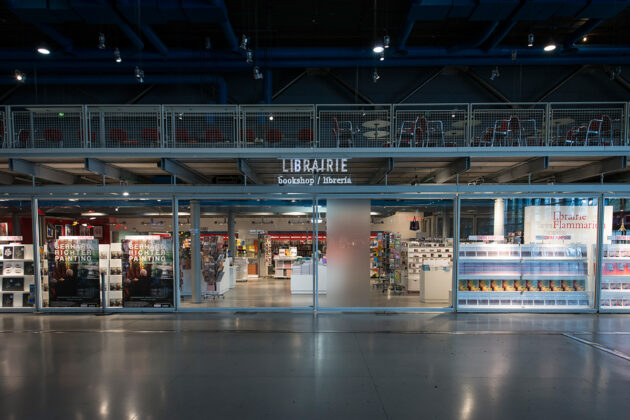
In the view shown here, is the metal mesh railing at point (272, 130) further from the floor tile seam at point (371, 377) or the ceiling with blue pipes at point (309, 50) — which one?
the floor tile seam at point (371, 377)

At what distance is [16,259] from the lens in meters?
8.40

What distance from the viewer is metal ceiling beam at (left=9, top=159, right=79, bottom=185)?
25.1 ft

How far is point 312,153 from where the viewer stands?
770 cm

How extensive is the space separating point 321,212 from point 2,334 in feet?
24.5

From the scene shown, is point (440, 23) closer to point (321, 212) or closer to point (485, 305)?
point (321, 212)

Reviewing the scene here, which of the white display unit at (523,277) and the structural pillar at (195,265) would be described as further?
the structural pillar at (195,265)

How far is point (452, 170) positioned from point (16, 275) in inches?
472

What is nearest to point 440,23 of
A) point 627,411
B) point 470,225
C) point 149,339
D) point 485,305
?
point 470,225

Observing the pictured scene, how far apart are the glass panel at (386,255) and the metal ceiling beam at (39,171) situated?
764 cm

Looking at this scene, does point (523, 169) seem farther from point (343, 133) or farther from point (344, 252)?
point (344, 252)

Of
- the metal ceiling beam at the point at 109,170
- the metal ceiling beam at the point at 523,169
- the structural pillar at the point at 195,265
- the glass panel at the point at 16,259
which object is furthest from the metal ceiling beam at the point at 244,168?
the metal ceiling beam at the point at 523,169

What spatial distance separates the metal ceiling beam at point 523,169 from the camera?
774 cm

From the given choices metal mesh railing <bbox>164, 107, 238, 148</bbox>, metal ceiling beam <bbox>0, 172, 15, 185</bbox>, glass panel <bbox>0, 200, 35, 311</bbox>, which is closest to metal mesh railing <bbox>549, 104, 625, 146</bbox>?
metal mesh railing <bbox>164, 107, 238, 148</bbox>

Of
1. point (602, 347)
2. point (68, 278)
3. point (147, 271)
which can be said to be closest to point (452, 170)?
point (602, 347)
